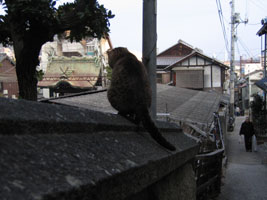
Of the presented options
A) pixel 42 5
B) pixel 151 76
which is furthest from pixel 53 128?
pixel 151 76

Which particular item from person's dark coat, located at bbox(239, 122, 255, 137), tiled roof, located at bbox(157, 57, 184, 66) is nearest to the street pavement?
person's dark coat, located at bbox(239, 122, 255, 137)

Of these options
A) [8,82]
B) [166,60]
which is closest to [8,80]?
[8,82]

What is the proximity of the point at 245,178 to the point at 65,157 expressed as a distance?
884 centimetres

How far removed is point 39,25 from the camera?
14.4 feet

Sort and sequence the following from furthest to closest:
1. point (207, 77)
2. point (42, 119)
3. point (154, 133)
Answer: point (207, 77)
point (154, 133)
point (42, 119)

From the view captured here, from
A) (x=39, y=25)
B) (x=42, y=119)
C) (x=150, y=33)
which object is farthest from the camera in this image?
(x=150, y=33)

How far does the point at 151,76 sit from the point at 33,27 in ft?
6.87

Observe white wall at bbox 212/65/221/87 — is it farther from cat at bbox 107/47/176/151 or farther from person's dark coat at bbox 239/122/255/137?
cat at bbox 107/47/176/151

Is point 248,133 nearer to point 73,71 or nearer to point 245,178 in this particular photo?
point 245,178

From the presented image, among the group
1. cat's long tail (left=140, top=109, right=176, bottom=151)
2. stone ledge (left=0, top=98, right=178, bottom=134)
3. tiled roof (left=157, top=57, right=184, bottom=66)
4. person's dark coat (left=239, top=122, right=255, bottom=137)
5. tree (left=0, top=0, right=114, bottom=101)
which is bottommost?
person's dark coat (left=239, top=122, right=255, bottom=137)

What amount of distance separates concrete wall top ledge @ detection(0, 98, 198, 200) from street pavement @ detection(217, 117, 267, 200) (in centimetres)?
554

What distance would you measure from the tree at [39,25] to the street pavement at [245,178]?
450 cm

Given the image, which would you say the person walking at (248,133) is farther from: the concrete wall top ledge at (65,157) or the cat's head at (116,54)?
the concrete wall top ledge at (65,157)

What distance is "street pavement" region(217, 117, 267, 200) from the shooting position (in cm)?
716
